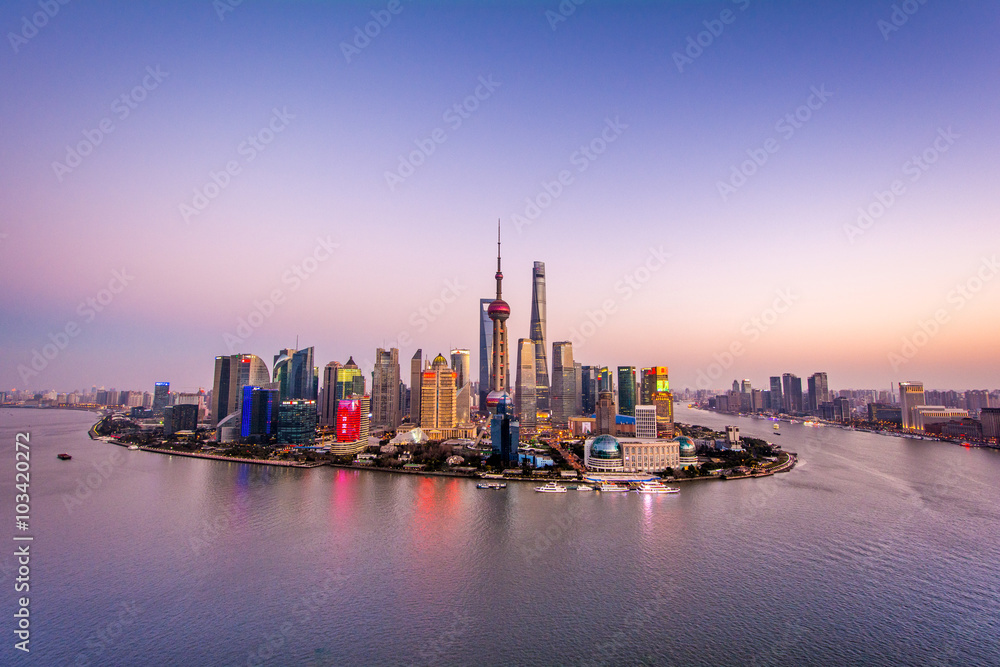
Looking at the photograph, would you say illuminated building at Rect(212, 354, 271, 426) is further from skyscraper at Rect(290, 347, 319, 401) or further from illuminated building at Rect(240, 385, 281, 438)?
illuminated building at Rect(240, 385, 281, 438)

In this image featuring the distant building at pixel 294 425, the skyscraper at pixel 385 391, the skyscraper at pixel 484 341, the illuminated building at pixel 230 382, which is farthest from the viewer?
the skyscraper at pixel 484 341

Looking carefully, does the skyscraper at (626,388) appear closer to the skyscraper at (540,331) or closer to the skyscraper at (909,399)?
the skyscraper at (540,331)

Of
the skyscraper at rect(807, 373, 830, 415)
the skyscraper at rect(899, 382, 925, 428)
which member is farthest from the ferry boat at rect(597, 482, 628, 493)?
the skyscraper at rect(807, 373, 830, 415)

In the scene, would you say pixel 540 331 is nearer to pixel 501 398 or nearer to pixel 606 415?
pixel 606 415

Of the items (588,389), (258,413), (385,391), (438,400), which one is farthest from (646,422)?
(588,389)

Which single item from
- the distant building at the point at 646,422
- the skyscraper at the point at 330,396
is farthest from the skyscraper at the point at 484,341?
the distant building at the point at 646,422

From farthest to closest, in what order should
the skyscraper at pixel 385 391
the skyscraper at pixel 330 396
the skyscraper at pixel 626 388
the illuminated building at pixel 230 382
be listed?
1. the skyscraper at pixel 626 388
2. the skyscraper at pixel 330 396
3. the skyscraper at pixel 385 391
4. the illuminated building at pixel 230 382

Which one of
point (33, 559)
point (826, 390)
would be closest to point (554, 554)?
point (33, 559)
